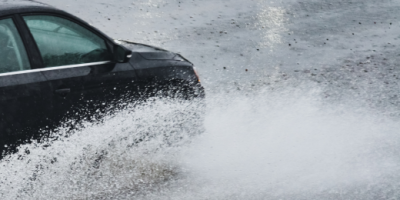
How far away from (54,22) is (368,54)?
6315mm

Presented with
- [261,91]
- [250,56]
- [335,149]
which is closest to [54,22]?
[335,149]

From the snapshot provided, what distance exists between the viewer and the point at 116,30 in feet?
36.5

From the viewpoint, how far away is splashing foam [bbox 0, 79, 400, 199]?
203 inches

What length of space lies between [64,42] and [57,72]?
35cm

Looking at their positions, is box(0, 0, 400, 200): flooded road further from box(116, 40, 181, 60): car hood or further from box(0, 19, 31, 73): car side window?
box(0, 19, 31, 73): car side window

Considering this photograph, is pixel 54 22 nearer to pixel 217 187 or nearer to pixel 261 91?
pixel 217 187

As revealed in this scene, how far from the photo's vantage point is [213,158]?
6074 millimetres

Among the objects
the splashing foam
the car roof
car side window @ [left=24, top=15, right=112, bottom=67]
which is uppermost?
the car roof

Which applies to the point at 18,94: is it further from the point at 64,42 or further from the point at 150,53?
the point at 150,53

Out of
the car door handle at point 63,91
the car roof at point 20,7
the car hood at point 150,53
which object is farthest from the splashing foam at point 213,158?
the car roof at point 20,7

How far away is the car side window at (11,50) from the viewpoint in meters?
4.59

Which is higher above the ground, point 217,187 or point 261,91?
point 261,91

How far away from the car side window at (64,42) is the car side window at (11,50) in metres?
0.17

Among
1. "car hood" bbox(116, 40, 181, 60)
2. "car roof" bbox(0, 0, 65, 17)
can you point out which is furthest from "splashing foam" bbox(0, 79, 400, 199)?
"car roof" bbox(0, 0, 65, 17)
